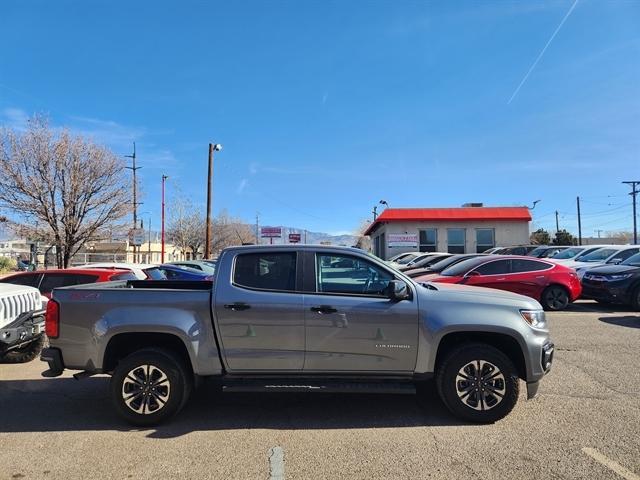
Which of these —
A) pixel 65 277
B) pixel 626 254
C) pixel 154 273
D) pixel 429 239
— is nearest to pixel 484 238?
pixel 429 239

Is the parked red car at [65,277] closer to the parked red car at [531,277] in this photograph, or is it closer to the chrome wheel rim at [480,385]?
the chrome wheel rim at [480,385]

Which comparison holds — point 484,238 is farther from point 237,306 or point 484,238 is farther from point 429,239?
point 237,306

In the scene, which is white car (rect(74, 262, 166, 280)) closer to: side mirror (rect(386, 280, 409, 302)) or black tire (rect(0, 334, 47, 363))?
black tire (rect(0, 334, 47, 363))

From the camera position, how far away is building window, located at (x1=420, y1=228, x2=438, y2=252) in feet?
113

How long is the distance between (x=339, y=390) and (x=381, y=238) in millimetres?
35229

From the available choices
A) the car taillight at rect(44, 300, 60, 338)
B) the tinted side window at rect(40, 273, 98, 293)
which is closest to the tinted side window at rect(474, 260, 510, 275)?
the tinted side window at rect(40, 273, 98, 293)

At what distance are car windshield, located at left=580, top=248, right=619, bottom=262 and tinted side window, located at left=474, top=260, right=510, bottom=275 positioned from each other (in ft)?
21.5

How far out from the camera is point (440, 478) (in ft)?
12.2

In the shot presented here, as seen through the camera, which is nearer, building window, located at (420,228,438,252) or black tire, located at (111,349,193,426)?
black tire, located at (111,349,193,426)

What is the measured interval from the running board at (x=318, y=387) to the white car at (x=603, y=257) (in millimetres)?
12200

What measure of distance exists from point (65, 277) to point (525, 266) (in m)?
11.1

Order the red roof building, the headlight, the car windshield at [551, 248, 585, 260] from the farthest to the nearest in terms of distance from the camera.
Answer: the red roof building → the car windshield at [551, 248, 585, 260] → the headlight

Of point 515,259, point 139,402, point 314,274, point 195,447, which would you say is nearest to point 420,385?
point 314,274

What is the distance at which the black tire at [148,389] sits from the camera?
4.84m
